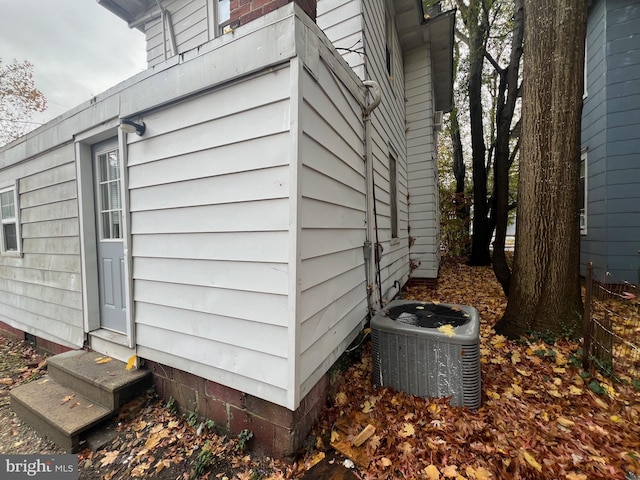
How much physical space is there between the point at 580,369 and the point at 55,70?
24.5 m

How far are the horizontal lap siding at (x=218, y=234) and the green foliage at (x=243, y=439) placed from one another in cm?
39

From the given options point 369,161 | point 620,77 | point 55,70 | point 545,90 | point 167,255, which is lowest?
point 167,255

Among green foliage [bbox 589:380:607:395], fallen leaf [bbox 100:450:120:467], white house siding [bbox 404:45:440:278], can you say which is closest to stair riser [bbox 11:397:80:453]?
fallen leaf [bbox 100:450:120:467]

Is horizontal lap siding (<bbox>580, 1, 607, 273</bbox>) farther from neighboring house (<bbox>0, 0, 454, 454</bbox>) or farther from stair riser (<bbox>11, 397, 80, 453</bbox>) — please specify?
stair riser (<bbox>11, 397, 80, 453</bbox>)

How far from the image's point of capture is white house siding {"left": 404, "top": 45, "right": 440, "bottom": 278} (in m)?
6.77

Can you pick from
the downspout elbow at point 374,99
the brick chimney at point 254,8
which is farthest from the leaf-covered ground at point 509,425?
the brick chimney at point 254,8

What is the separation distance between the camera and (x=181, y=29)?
5.55 meters

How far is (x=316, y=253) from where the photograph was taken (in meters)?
2.17

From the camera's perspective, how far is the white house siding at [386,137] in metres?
3.94

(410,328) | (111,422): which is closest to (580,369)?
(410,328)

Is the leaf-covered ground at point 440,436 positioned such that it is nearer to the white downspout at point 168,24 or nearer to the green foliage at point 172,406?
the green foliage at point 172,406

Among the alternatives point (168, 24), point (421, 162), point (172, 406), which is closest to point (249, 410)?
point (172, 406)

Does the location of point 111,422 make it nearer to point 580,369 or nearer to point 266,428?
point 266,428

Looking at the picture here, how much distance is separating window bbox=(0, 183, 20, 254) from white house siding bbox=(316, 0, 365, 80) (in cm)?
549
